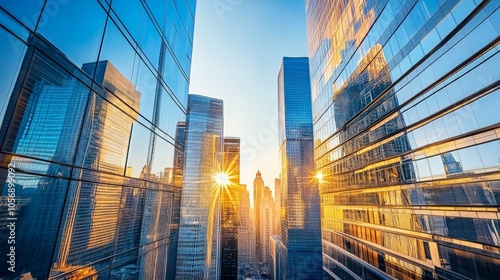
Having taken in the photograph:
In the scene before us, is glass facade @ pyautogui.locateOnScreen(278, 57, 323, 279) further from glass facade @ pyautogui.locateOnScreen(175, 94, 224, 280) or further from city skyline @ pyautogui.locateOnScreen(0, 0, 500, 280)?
city skyline @ pyautogui.locateOnScreen(0, 0, 500, 280)

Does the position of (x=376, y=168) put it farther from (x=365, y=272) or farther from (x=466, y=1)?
(x=466, y=1)

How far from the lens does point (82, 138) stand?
6.51 metres

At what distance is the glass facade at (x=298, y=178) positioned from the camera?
11779 centimetres

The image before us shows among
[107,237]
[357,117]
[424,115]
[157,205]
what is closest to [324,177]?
[357,117]

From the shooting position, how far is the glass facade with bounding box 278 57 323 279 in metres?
118

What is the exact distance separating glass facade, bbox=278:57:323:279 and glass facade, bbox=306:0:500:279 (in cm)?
9714

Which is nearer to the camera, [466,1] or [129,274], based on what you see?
[129,274]

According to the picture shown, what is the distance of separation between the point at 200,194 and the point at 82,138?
94419mm

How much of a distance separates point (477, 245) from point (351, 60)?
20.7 metres

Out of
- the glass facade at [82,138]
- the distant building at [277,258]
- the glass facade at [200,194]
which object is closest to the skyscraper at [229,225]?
the glass facade at [200,194]

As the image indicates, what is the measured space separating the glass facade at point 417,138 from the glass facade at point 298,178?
9714 centimetres

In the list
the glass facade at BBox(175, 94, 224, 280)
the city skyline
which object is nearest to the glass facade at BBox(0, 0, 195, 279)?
the city skyline

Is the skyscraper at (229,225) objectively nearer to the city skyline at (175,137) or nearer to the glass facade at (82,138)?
the city skyline at (175,137)

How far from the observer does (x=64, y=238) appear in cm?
584
